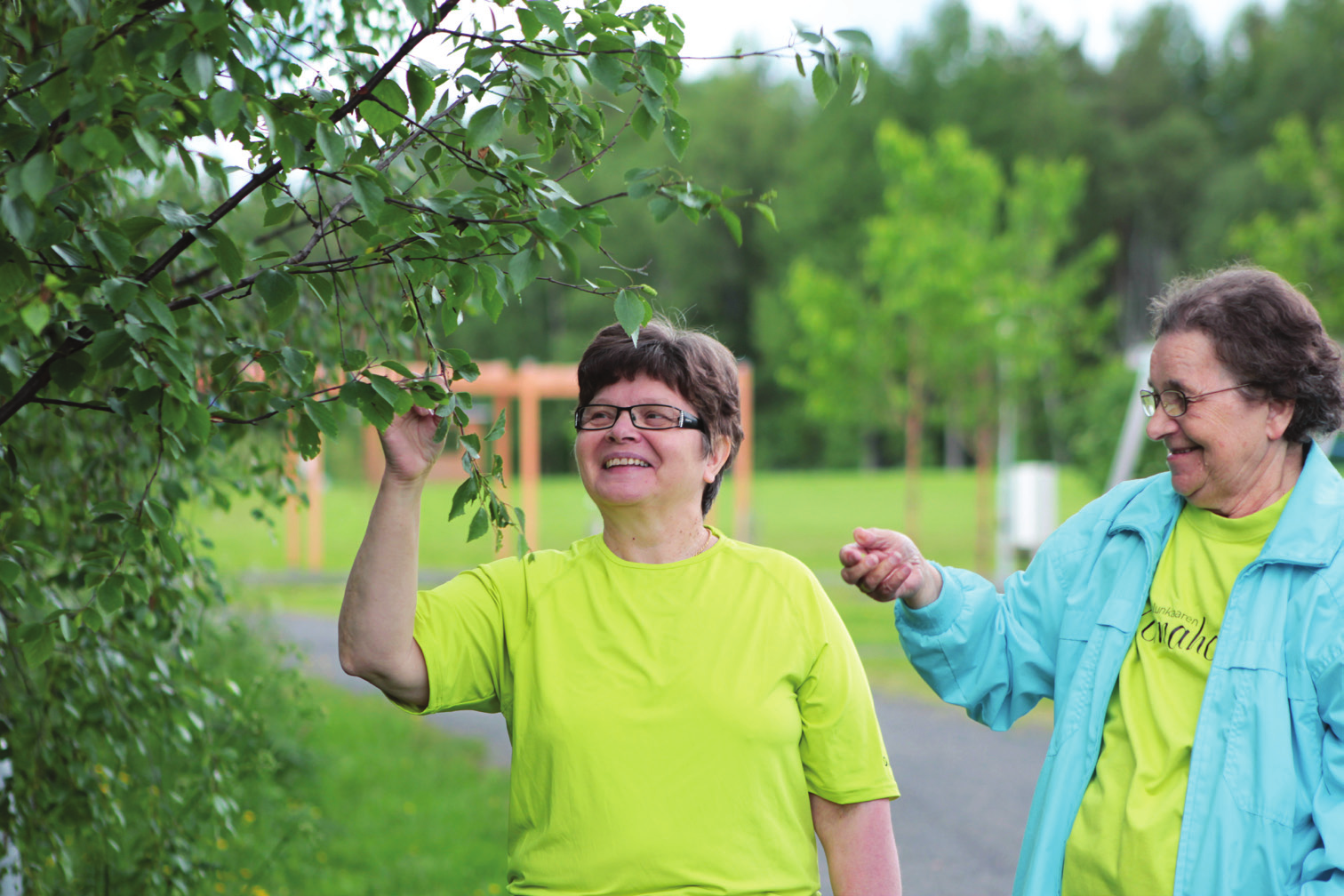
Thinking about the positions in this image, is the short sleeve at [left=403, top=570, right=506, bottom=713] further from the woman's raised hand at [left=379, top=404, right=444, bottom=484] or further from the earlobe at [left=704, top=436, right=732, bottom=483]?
the earlobe at [left=704, top=436, right=732, bottom=483]

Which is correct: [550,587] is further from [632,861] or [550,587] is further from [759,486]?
[759,486]

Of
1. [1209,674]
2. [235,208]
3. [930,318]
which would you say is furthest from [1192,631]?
[930,318]

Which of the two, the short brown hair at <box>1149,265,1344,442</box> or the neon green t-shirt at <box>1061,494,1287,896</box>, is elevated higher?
the short brown hair at <box>1149,265,1344,442</box>

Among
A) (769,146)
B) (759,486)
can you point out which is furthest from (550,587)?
(769,146)

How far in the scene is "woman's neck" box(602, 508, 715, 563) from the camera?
244 centimetres

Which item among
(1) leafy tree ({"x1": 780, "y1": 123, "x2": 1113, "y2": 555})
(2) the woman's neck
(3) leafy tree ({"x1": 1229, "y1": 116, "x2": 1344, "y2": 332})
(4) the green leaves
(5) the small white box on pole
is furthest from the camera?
(1) leafy tree ({"x1": 780, "y1": 123, "x2": 1113, "y2": 555})

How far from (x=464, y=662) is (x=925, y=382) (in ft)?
60.5

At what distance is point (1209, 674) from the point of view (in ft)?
7.42

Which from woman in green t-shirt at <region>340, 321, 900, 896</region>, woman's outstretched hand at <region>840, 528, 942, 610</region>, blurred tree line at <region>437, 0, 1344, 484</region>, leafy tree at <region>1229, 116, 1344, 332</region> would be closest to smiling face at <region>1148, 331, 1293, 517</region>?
woman's outstretched hand at <region>840, 528, 942, 610</region>

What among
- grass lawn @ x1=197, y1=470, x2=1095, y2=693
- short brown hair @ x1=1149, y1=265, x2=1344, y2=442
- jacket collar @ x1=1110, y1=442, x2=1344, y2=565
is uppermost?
short brown hair @ x1=1149, y1=265, x2=1344, y2=442

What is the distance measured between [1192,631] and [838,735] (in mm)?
670

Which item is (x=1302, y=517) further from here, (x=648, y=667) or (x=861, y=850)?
(x=648, y=667)

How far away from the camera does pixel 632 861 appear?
86.2 inches

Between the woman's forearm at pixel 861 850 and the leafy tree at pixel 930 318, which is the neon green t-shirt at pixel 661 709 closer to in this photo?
the woman's forearm at pixel 861 850
